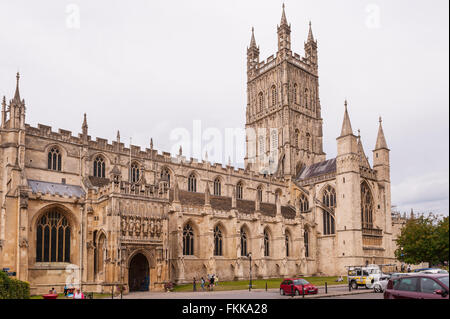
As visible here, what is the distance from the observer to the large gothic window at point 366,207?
58.7 meters

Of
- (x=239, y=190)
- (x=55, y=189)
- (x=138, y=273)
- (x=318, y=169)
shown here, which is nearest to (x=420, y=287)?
(x=138, y=273)

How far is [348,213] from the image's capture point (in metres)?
56.2

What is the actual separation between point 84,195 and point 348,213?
3276 centimetres

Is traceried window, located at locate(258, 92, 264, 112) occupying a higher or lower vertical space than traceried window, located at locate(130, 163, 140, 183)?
higher

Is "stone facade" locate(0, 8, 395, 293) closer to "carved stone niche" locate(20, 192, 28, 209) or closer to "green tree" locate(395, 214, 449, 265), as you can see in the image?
"carved stone niche" locate(20, 192, 28, 209)

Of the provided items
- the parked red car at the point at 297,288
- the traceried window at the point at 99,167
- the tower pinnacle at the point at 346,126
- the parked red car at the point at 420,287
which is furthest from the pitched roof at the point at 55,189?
the tower pinnacle at the point at 346,126

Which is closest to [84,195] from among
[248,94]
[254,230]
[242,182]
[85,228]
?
[85,228]

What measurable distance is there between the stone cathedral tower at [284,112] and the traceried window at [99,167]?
99.8 feet

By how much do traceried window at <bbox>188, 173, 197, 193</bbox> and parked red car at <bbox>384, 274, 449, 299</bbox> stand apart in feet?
135

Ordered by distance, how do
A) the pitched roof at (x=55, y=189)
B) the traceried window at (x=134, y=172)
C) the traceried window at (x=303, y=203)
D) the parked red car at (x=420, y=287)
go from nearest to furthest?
the parked red car at (x=420, y=287) → the pitched roof at (x=55, y=189) → the traceried window at (x=134, y=172) → the traceried window at (x=303, y=203)

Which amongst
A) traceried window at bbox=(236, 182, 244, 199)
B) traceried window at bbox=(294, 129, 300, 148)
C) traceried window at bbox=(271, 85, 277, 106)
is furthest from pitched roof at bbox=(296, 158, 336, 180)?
traceried window at bbox=(271, 85, 277, 106)

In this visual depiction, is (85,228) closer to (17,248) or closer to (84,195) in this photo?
(84,195)

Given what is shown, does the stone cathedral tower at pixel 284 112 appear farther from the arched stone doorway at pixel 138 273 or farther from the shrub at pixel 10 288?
the shrub at pixel 10 288

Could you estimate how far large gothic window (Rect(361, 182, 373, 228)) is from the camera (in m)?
58.7
